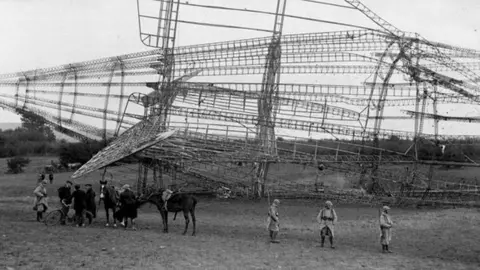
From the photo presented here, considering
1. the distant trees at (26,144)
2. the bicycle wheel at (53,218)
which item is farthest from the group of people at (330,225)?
the distant trees at (26,144)

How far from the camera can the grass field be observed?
1175cm

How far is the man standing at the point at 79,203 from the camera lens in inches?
650

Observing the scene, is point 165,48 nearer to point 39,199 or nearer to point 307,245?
point 39,199

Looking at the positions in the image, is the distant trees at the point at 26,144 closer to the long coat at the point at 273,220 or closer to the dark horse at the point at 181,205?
the dark horse at the point at 181,205

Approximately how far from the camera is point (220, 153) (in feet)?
73.2

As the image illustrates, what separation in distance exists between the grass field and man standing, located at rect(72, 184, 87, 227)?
614 mm

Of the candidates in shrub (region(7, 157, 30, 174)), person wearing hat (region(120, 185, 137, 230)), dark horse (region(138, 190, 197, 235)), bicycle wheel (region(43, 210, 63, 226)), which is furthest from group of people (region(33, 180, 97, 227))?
shrub (region(7, 157, 30, 174))

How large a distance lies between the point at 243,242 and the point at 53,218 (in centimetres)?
667

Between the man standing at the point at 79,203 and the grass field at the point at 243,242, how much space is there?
24.2 inches

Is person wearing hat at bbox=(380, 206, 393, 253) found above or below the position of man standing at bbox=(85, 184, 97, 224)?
above

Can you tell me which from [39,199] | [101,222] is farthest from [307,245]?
[39,199]

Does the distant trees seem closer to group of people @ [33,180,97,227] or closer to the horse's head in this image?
group of people @ [33,180,97,227]

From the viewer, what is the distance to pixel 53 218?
17.6m

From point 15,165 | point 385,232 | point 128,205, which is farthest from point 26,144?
point 385,232
